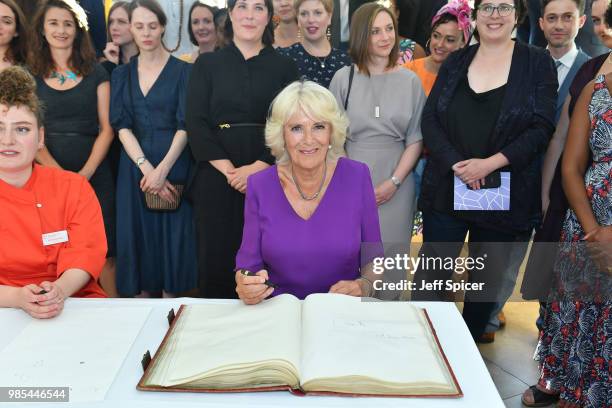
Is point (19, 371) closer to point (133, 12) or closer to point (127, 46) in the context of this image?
point (133, 12)

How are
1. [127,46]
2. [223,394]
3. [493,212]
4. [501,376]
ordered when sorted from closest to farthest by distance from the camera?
[223,394] → [493,212] → [501,376] → [127,46]

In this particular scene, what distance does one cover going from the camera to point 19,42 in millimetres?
3039

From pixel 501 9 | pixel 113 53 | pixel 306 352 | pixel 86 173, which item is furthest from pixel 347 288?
pixel 113 53

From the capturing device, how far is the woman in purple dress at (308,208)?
6.35 ft

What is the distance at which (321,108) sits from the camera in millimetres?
2025

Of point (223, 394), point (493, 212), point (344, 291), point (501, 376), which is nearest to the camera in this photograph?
point (223, 394)

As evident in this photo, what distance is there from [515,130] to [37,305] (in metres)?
1.96

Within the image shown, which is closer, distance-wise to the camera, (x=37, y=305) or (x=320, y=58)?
(x=37, y=305)

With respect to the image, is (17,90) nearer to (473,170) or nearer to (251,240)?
(251,240)

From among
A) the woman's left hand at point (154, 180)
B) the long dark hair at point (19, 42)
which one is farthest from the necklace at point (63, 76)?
the woman's left hand at point (154, 180)

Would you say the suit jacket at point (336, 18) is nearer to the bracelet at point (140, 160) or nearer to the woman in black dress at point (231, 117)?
the woman in black dress at point (231, 117)

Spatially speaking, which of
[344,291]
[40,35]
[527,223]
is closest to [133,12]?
[40,35]

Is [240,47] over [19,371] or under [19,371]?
over

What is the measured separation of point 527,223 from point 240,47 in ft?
5.19
